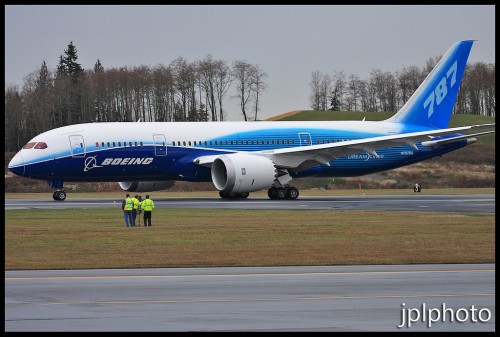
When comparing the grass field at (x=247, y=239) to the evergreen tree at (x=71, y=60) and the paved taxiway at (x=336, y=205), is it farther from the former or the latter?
the evergreen tree at (x=71, y=60)

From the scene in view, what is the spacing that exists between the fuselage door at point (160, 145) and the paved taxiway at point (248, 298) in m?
29.5

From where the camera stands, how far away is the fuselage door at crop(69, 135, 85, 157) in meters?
51.7

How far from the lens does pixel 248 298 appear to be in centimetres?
1853

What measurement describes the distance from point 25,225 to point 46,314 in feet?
68.4

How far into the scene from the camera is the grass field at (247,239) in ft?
84.6

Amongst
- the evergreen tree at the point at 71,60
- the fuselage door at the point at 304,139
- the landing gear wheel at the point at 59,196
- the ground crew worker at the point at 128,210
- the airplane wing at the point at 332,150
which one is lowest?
the ground crew worker at the point at 128,210

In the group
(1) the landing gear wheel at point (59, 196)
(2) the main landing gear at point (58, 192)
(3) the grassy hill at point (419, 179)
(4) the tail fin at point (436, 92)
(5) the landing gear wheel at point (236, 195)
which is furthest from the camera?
(3) the grassy hill at point (419, 179)

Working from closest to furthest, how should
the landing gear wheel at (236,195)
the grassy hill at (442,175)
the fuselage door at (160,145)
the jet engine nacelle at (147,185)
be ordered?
1. the fuselage door at (160,145)
2. the landing gear wheel at (236,195)
3. the jet engine nacelle at (147,185)
4. the grassy hill at (442,175)

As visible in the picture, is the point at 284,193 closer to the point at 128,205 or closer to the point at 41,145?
the point at 41,145

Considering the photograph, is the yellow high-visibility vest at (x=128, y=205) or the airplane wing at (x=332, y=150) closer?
the yellow high-visibility vest at (x=128, y=205)

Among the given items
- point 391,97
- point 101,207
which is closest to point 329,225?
point 101,207

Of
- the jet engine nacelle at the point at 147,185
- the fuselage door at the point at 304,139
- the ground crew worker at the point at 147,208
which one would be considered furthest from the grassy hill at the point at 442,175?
the ground crew worker at the point at 147,208

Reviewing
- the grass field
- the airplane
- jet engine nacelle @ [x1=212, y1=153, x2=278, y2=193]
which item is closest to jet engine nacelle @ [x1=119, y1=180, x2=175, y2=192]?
the airplane

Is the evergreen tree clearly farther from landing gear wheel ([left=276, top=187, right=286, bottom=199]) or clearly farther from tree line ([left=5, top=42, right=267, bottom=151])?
landing gear wheel ([left=276, top=187, right=286, bottom=199])
